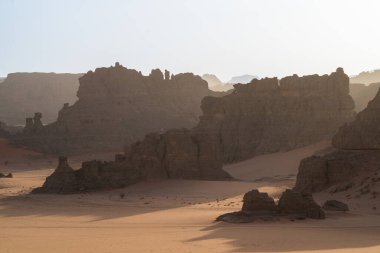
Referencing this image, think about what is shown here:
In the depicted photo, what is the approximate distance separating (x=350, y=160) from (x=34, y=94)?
119749 mm

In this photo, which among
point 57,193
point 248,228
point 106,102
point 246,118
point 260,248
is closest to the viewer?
point 260,248

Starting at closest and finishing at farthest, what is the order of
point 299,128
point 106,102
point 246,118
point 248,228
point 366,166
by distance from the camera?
point 248,228
point 366,166
point 299,128
point 246,118
point 106,102

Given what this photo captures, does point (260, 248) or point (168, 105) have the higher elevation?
point (168, 105)

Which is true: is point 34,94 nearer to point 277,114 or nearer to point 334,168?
point 277,114

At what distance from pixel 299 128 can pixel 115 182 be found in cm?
2220

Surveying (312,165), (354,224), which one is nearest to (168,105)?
(312,165)

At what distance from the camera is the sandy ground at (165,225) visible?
12648 mm

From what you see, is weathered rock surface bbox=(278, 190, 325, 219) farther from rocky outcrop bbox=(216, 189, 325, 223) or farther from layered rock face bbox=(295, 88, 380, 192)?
layered rock face bbox=(295, 88, 380, 192)

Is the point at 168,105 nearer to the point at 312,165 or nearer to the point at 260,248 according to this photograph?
the point at 312,165

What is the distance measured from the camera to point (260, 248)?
12.3 m

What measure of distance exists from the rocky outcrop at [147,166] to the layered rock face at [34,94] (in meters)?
86.4

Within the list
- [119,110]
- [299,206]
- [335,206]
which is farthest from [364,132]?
[119,110]

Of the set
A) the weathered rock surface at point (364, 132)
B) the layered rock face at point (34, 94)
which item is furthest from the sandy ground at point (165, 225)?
the layered rock face at point (34, 94)

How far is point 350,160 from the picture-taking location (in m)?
22.2
